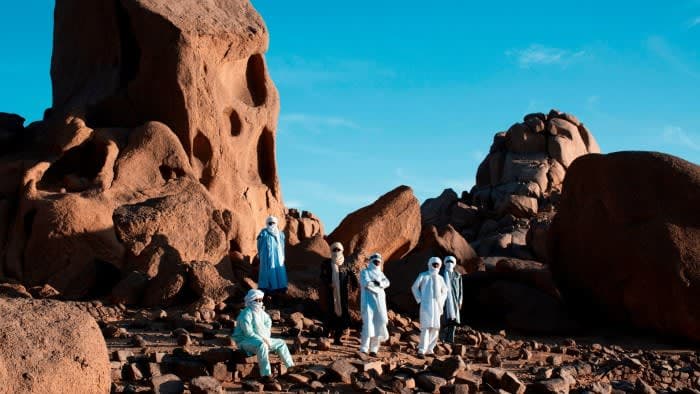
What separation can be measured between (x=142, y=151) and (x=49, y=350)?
488 inches

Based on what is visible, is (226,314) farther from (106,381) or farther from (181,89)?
(181,89)

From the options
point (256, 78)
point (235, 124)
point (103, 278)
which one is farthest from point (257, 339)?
point (256, 78)

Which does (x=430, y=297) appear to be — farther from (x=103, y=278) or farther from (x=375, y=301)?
(x=103, y=278)

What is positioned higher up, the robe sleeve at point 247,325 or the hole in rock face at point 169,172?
the hole in rock face at point 169,172

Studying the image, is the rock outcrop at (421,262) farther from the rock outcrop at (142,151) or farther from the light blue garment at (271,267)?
the light blue garment at (271,267)

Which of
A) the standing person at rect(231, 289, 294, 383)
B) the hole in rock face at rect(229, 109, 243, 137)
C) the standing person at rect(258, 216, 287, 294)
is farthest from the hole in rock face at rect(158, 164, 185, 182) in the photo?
the standing person at rect(231, 289, 294, 383)

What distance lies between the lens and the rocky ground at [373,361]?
9430 mm

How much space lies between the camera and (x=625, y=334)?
1711cm

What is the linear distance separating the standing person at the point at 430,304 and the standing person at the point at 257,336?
310 cm

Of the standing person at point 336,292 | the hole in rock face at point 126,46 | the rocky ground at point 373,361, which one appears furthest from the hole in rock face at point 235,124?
the standing person at point 336,292

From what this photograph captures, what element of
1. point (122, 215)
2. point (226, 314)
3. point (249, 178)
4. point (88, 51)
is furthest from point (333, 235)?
point (88, 51)

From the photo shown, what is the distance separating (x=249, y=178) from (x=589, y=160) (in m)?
8.57

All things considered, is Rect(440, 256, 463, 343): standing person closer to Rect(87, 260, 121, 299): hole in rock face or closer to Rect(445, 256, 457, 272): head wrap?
Rect(445, 256, 457, 272): head wrap

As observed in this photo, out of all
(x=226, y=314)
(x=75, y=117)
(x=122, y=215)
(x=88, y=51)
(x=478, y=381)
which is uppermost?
(x=88, y=51)
